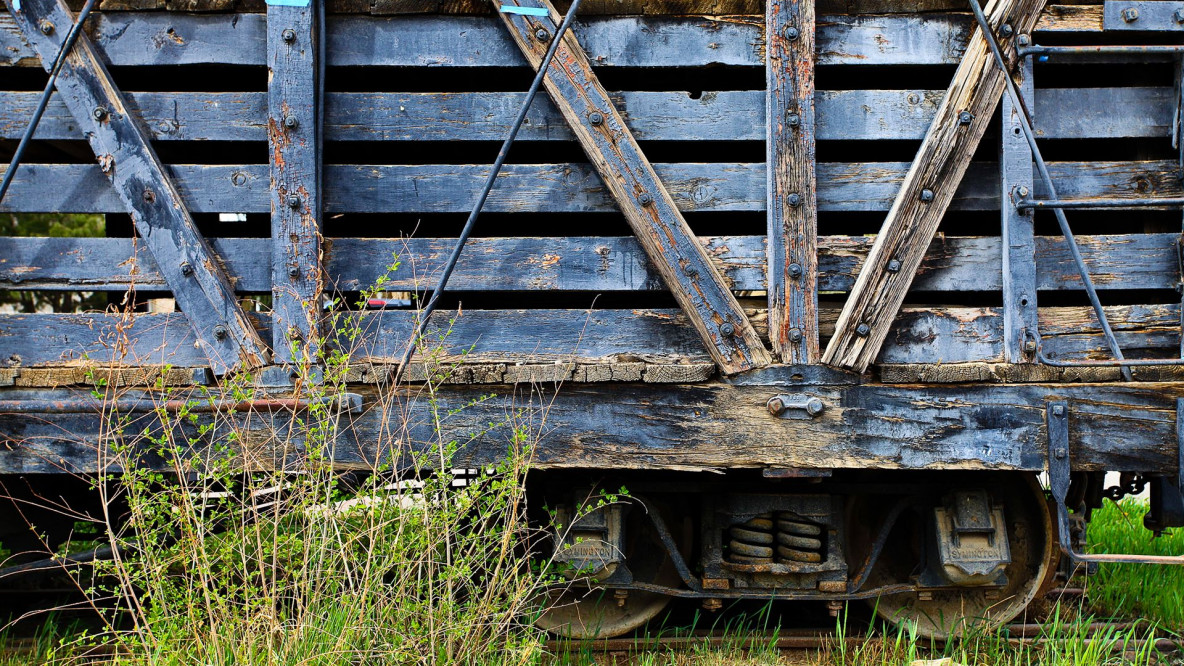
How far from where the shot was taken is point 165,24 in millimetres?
3451

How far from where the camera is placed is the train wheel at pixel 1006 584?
12.4 feet

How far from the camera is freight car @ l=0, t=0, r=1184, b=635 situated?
336cm

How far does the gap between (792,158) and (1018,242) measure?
3.21 feet

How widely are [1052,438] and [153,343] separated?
367cm

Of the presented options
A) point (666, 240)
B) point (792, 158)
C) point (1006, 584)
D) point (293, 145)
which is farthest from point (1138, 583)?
point (293, 145)

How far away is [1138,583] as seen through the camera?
441cm

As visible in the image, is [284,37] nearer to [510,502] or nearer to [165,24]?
[165,24]

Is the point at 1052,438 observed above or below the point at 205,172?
below

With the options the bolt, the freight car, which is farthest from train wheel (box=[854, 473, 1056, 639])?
the bolt

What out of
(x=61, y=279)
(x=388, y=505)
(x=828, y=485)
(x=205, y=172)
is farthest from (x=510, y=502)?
(x=61, y=279)

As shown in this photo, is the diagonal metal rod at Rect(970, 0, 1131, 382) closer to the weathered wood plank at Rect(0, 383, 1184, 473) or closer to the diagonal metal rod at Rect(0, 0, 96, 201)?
the weathered wood plank at Rect(0, 383, 1184, 473)

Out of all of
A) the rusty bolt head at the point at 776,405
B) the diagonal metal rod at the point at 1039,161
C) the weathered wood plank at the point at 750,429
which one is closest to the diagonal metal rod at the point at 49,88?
the weathered wood plank at the point at 750,429

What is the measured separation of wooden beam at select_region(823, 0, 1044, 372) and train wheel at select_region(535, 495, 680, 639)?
1.31m

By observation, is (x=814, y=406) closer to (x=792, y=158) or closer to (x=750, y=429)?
(x=750, y=429)
